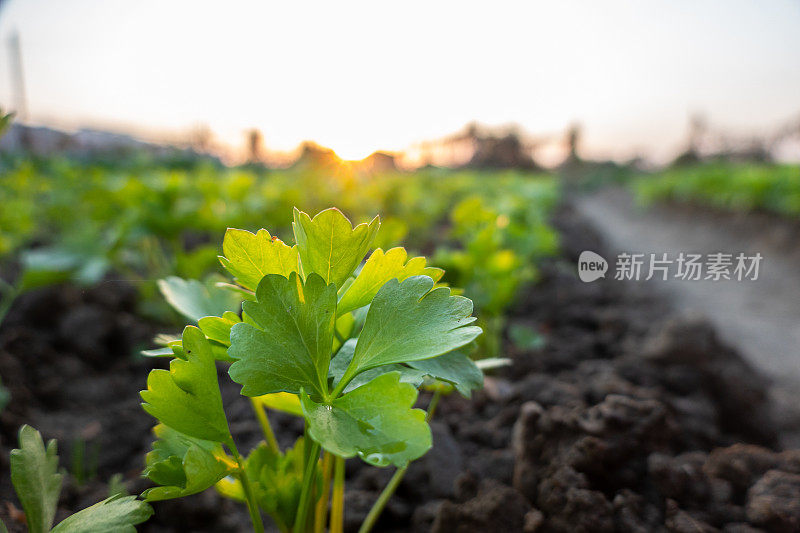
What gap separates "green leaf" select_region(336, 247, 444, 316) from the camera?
2.05 ft

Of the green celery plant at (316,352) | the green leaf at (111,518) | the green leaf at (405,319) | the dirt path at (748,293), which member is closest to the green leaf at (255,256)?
the green celery plant at (316,352)

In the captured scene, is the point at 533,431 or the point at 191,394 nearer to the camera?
the point at 191,394

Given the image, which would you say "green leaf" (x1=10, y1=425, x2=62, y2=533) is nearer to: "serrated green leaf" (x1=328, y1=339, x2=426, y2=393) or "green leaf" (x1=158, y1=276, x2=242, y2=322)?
"green leaf" (x1=158, y1=276, x2=242, y2=322)

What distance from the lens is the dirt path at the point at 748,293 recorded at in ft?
10.6

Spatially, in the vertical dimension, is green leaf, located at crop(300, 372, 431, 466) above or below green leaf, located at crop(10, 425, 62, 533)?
above

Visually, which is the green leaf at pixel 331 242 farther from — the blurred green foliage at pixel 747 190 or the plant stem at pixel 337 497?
the blurred green foliage at pixel 747 190

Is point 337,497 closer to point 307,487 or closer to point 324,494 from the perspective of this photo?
point 324,494

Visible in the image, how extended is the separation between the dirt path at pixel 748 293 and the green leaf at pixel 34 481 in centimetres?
275

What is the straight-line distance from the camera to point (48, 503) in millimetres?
623

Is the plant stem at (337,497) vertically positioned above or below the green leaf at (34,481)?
below

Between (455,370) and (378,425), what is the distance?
0.60 feet

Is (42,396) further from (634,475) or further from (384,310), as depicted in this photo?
(634,475)

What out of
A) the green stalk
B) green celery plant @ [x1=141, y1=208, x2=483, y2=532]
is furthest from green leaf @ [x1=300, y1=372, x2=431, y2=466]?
the green stalk

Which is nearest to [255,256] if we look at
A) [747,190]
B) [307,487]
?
[307,487]
